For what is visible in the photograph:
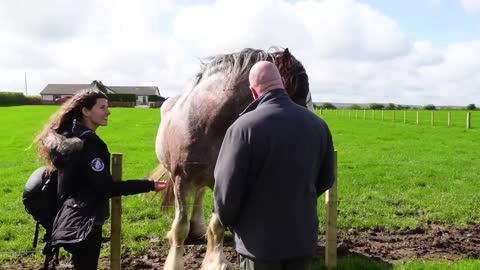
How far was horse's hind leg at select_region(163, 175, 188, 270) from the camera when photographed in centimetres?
565

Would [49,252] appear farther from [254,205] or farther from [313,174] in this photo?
[313,174]

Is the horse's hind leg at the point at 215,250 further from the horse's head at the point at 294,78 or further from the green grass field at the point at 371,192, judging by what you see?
the horse's head at the point at 294,78

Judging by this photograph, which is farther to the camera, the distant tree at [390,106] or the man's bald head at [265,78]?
the distant tree at [390,106]

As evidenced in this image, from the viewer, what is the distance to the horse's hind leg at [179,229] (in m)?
5.65

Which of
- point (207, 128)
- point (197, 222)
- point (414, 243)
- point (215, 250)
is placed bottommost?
point (414, 243)

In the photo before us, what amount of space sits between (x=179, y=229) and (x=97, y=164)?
1999mm

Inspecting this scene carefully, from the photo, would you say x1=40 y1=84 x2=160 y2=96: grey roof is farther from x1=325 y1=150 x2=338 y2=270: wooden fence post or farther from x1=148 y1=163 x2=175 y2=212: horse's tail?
x1=325 y1=150 x2=338 y2=270: wooden fence post

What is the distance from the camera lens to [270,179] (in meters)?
3.16

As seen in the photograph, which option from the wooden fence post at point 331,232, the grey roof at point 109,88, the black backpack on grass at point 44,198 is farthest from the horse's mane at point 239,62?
the grey roof at point 109,88

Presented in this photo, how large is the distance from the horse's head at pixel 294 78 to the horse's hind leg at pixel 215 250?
1525 mm

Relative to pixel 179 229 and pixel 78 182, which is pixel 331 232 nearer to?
pixel 179 229

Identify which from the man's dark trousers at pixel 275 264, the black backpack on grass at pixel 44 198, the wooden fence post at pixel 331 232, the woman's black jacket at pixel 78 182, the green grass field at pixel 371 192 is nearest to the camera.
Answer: the man's dark trousers at pixel 275 264

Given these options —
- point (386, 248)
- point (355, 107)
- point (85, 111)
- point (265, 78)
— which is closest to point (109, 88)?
point (355, 107)

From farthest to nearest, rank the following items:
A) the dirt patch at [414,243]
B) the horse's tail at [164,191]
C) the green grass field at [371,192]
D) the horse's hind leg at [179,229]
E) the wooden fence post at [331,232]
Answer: the green grass field at [371,192], the horse's tail at [164,191], the dirt patch at [414,243], the wooden fence post at [331,232], the horse's hind leg at [179,229]
